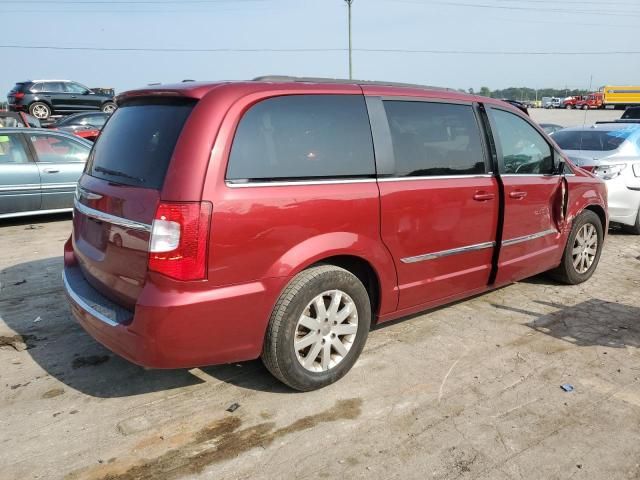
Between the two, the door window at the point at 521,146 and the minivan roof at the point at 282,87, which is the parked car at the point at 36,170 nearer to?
the minivan roof at the point at 282,87

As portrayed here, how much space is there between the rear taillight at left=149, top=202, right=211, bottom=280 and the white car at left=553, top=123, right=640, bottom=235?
6278 mm

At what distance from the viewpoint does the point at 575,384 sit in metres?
3.48

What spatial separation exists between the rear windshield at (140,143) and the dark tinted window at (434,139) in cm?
143

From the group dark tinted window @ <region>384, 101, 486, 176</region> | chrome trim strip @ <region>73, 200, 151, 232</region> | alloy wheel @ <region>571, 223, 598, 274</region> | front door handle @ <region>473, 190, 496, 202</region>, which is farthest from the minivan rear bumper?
alloy wheel @ <region>571, 223, 598, 274</region>

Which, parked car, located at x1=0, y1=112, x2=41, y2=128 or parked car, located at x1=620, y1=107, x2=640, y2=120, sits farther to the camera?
parked car, located at x1=620, y1=107, x2=640, y2=120

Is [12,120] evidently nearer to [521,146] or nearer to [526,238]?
[521,146]

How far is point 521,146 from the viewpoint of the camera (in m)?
4.64

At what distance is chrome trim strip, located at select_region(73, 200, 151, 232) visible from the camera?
2.79 meters

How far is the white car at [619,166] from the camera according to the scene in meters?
7.41

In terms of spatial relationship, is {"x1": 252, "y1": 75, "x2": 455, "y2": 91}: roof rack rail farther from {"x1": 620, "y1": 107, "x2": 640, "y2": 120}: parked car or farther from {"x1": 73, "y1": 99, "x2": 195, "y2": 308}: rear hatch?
{"x1": 620, "y1": 107, "x2": 640, "y2": 120}: parked car

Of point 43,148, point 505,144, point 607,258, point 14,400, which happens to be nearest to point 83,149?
point 43,148

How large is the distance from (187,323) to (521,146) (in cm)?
328

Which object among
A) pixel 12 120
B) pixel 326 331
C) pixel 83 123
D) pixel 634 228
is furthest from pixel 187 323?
pixel 83 123

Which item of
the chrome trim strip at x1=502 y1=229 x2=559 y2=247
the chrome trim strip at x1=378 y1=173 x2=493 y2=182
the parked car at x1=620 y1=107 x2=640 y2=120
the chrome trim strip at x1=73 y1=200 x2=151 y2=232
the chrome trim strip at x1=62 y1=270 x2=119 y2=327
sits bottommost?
the chrome trim strip at x1=502 y1=229 x2=559 y2=247
